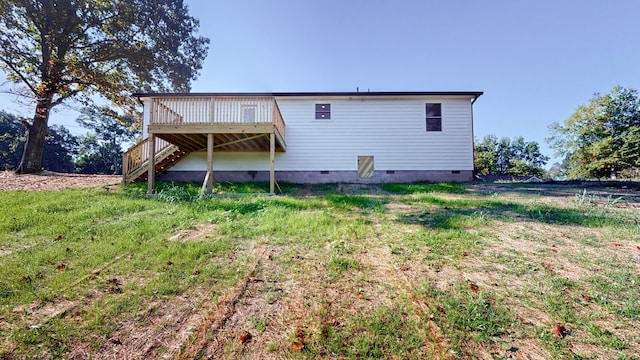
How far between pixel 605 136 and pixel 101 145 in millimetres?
63840

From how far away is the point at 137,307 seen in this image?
2.38m

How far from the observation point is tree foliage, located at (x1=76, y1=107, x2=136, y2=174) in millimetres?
35875

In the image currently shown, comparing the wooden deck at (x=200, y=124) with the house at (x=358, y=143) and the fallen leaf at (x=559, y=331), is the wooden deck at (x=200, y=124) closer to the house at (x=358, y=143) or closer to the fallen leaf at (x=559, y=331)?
the house at (x=358, y=143)

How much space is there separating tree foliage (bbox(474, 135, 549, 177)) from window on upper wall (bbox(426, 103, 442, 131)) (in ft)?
106

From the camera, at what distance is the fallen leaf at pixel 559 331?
1.94 m

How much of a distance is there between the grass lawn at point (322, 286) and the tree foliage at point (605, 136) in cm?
2527

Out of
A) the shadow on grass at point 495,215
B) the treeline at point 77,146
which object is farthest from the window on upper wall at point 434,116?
the treeline at point 77,146

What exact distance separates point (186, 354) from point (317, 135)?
10.5 meters

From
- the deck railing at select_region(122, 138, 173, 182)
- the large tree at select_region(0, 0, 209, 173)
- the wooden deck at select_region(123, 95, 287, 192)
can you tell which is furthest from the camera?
the large tree at select_region(0, 0, 209, 173)

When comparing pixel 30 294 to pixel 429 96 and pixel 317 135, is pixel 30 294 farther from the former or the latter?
pixel 429 96

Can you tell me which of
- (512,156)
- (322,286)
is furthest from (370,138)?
(512,156)

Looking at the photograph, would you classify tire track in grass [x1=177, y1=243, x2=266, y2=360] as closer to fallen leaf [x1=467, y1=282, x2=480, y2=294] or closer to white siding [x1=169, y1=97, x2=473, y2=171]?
fallen leaf [x1=467, y1=282, x2=480, y2=294]

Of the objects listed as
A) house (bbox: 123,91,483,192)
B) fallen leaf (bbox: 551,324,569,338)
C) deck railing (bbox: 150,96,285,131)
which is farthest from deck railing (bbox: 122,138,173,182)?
fallen leaf (bbox: 551,324,569,338)

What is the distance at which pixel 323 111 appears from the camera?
38.6ft
